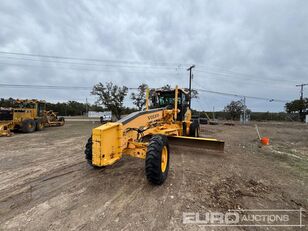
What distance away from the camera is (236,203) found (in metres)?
3.13

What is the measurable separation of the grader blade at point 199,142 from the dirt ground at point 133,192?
2.44ft

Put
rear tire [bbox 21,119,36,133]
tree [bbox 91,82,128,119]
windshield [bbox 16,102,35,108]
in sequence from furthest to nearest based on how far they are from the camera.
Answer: tree [bbox 91,82,128,119]
windshield [bbox 16,102,35,108]
rear tire [bbox 21,119,36,133]

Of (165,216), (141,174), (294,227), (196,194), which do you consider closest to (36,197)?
(141,174)

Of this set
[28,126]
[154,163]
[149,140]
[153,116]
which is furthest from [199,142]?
[28,126]

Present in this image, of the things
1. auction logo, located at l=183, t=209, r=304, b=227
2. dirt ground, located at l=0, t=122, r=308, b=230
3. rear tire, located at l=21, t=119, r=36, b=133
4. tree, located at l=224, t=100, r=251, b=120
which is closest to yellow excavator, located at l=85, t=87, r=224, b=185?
dirt ground, located at l=0, t=122, r=308, b=230

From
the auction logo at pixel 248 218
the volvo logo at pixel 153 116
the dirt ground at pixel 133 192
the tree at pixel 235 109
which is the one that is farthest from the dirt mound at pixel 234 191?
the tree at pixel 235 109

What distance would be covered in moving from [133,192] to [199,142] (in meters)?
3.76

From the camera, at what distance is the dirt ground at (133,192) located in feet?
8.65

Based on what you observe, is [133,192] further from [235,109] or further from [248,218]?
[235,109]

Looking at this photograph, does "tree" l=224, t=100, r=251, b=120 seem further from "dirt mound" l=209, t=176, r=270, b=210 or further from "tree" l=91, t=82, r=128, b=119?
"dirt mound" l=209, t=176, r=270, b=210

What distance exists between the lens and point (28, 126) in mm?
12914

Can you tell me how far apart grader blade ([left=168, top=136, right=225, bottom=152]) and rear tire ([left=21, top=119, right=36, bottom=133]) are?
463 inches

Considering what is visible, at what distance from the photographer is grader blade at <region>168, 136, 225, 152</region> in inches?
248

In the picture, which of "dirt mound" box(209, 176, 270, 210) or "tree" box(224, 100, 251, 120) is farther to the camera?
"tree" box(224, 100, 251, 120)
